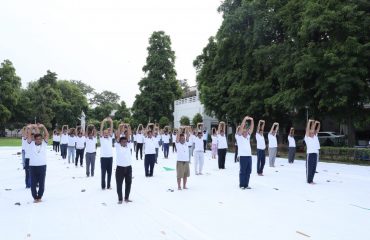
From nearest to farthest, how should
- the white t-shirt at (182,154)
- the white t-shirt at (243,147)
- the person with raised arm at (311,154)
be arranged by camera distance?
the white t-shirt at (182,154)
the white t-shirt at (243,147)
the person with raised arm at (311,154)

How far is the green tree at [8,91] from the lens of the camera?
217 ft

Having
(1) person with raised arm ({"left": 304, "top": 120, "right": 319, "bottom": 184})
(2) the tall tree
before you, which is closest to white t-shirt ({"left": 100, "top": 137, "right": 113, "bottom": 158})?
(1) person with raised arm ({"left": 304, "top": 120, "right": 319, "bottom": 184})

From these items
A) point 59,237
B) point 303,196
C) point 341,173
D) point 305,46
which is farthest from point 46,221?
point 305,46

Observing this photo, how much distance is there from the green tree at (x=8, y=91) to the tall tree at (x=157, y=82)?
22125mm

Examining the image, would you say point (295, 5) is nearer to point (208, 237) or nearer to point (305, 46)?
point (305, 46)

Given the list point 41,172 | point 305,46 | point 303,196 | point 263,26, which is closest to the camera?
point 41,172

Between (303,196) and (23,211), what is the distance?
21.6 ft

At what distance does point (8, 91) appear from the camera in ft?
221

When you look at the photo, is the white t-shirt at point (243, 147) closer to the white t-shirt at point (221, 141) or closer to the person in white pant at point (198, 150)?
the person in white pant at point (198, 150)

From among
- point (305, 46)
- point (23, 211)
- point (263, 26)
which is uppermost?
point (263, 26)

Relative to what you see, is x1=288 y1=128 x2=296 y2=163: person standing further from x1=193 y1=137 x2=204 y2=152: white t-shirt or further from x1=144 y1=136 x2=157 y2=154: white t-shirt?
x1=144 y1=136 x2=157 y2=154: white t-shirt

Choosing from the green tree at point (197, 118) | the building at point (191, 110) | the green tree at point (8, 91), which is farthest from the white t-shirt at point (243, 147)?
the green tree at point (8, 91)

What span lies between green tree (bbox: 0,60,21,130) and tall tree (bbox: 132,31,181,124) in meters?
22.1

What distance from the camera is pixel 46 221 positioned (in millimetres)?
7863
